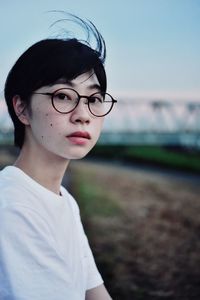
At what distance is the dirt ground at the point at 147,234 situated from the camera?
2152 mm

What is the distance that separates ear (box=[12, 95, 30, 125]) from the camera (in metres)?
1.05

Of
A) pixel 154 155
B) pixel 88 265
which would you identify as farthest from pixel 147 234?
pixel 88 265

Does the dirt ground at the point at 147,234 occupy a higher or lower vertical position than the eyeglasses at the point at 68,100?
lower

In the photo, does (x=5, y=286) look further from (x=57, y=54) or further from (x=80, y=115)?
(x=57, y=54)

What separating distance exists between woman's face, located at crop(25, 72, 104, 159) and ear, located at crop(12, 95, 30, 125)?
3 cm

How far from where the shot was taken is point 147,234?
2283 millimetres

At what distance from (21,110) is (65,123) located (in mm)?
128

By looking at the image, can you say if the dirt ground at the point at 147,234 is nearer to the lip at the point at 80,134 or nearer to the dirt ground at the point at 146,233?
the dirt ground at the point at 146,233

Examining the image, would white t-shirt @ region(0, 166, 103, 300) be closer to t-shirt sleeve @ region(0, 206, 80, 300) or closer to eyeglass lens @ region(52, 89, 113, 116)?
t-shirt sleeve @ region(0, 206, 80, 300)

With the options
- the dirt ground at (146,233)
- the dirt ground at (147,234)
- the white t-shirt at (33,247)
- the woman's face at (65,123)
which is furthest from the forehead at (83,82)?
the dirt ground at (147,234)

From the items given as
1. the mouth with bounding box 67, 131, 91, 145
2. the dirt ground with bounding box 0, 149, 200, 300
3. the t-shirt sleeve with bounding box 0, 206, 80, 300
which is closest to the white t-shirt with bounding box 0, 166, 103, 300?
the t-shirt sleeve with bounding box 0, 206, 80, 300

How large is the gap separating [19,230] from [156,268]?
1.45 metres

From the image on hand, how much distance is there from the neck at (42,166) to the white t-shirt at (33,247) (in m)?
0.04

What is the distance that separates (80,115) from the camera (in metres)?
1.00
